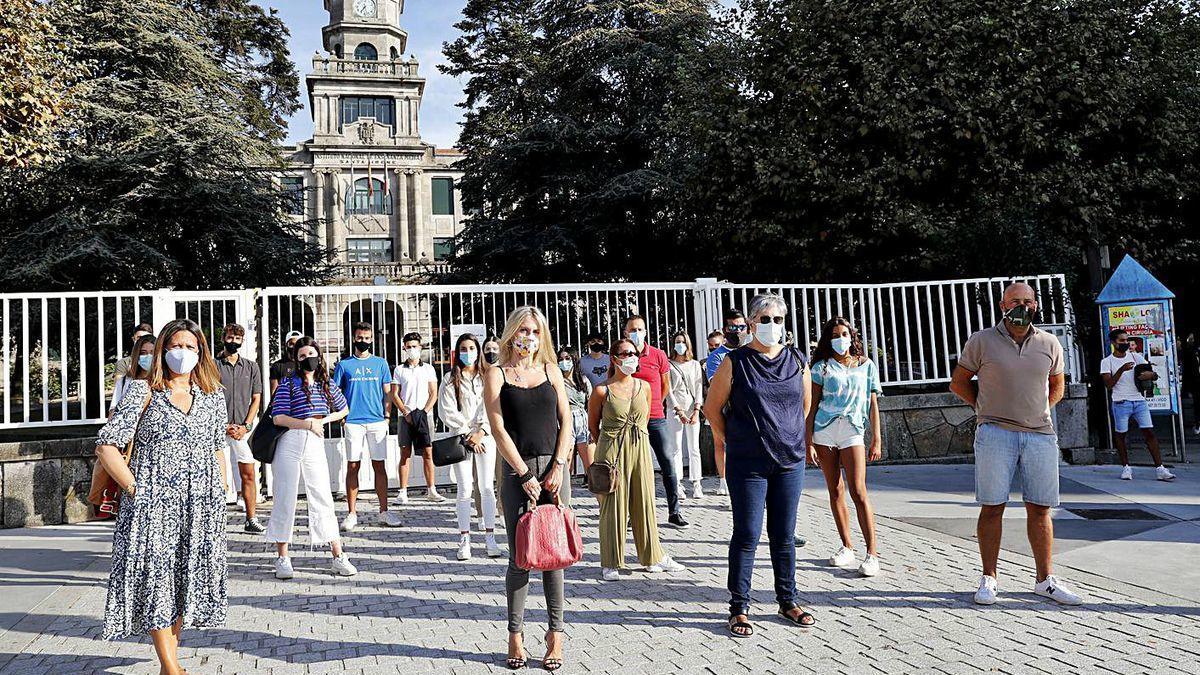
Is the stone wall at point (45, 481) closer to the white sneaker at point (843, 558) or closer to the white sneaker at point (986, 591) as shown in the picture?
the white sneaker at point (843, 558)

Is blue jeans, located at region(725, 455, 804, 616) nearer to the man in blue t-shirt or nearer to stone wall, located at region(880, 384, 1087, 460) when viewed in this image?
the man in blue t-shirt

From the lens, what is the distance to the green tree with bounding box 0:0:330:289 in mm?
17703

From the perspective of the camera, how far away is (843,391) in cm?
575

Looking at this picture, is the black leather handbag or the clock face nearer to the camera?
the black leather handbag

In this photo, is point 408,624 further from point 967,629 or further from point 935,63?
point 935,63

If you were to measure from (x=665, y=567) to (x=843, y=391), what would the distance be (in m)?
1.79

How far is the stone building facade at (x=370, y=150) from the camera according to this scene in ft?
164

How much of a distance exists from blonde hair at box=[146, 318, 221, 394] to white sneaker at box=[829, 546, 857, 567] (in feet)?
14.0

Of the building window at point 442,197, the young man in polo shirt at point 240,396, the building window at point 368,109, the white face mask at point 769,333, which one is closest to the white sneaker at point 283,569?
the young man in polo shirt at point 240,396

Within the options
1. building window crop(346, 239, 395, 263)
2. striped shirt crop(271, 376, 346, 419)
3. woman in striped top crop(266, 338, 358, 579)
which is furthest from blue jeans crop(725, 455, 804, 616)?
building window crop(346, 239, 395, 263)

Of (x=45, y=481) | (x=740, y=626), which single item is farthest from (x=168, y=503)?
(x=45, y=481)

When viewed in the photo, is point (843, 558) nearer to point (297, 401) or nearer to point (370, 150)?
point (297, 401)

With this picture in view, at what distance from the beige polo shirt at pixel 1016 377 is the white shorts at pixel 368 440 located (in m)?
5.46

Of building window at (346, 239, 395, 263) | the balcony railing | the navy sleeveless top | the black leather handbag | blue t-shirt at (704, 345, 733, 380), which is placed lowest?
the black leather handbag
